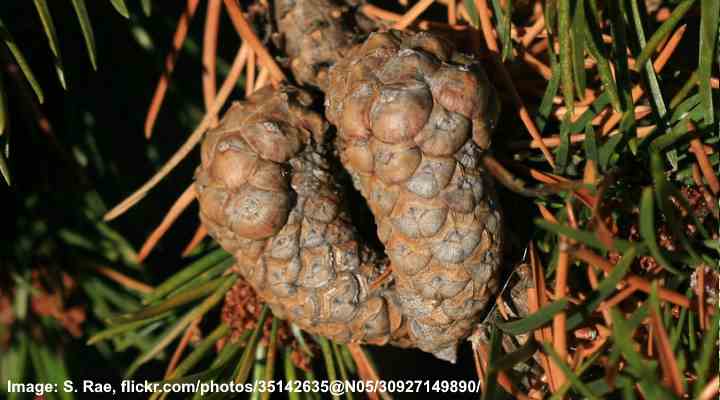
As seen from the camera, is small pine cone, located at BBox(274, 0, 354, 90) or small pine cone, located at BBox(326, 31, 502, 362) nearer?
small pine cone, located at BBox(326, 31, 502, 362)

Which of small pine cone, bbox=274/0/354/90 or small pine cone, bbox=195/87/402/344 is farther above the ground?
small pine cone, bbox=274/0/354/90

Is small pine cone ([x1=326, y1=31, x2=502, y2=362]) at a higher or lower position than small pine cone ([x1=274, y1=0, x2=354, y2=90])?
lower

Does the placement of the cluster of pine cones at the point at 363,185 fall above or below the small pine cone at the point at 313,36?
below

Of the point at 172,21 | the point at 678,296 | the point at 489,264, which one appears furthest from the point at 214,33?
the point at 678,296

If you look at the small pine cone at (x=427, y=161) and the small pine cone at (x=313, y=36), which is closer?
the small pine cone at (x=427, y=161)

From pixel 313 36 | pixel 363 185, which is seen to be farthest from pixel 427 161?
pixel 313 36
